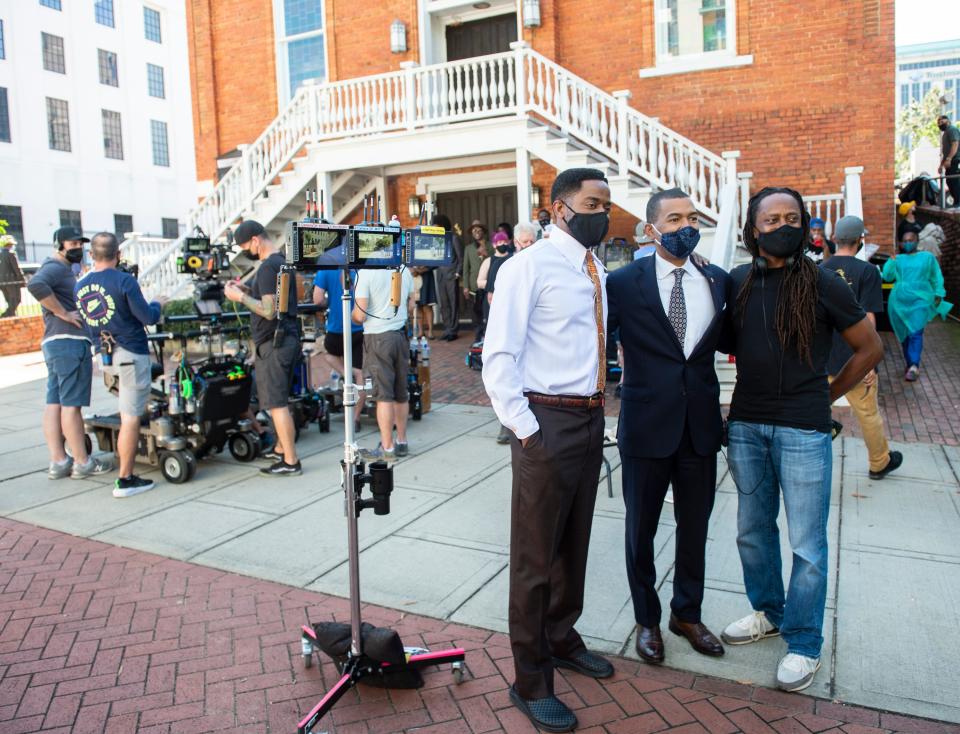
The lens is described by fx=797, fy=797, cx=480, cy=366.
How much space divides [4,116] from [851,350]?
126ft

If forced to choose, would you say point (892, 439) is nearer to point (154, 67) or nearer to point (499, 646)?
point (499, 646)

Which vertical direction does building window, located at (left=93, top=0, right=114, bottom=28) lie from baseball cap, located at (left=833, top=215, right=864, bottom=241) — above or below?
above

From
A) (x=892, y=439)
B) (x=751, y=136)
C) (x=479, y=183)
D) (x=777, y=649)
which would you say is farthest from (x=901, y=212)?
(x=777, y=649)

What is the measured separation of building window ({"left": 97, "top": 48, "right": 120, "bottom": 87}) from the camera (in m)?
39.7

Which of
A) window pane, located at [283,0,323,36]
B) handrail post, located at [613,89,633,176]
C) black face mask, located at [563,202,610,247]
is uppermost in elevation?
window pane, located at [283,0,323,36]

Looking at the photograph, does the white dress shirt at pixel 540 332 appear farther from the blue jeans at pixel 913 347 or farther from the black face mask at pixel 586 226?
the blue jeans at pixel 913 347

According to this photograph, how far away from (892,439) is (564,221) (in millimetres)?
5270

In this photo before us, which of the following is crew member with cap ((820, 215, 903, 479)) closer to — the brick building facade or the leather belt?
the leather belt

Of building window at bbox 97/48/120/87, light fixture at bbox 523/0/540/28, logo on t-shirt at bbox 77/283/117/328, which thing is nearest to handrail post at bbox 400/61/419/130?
light fixture at bbox 523/0/540/28

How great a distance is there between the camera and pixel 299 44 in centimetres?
1580

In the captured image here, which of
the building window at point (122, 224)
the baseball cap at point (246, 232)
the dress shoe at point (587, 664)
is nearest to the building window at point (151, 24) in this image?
the building window at point (122, 224)

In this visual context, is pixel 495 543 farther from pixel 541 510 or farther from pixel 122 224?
pixel 122 224

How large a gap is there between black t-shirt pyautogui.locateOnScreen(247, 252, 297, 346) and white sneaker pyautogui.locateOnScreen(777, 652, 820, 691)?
13.2 ft

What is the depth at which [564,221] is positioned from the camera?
3.05 m
